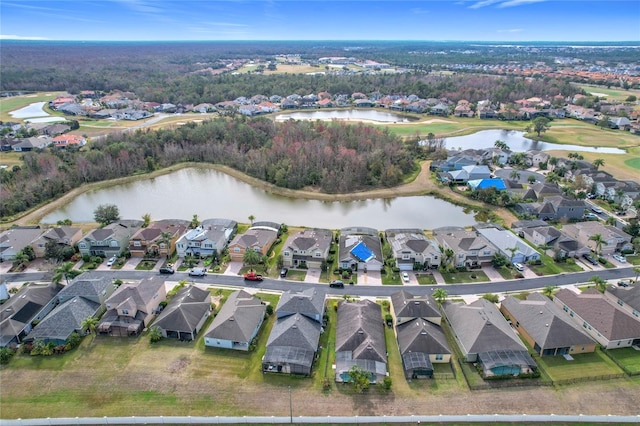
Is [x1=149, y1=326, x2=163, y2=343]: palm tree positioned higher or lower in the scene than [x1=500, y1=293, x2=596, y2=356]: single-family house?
lower

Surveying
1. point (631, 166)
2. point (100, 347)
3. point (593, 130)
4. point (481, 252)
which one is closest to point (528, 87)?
point (593, 130)

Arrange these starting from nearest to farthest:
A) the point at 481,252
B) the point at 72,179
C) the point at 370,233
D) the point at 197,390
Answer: the point at 197,390 < the point at 481,252 < the point at 370,233 < the point at 72,179

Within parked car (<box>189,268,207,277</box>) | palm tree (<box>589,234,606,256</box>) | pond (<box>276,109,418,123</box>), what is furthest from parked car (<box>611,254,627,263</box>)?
pond (<box>276,109,418,123</box>)

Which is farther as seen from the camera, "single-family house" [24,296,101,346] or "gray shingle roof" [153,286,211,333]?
"gray shingle roof" [153,286,211,333]

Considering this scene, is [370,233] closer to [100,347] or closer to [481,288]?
[481,288]

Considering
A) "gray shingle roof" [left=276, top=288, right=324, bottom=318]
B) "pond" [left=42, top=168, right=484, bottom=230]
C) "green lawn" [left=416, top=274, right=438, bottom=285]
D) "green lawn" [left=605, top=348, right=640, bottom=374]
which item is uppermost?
"gray shingle roof" [left=276, top=288, right=324, bottom=318]

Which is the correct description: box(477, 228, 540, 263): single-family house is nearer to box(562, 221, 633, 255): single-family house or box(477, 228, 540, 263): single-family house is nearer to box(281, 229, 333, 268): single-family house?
box(562, 221, 633, 255): single-family house

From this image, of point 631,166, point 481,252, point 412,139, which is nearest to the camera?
point 481,252
